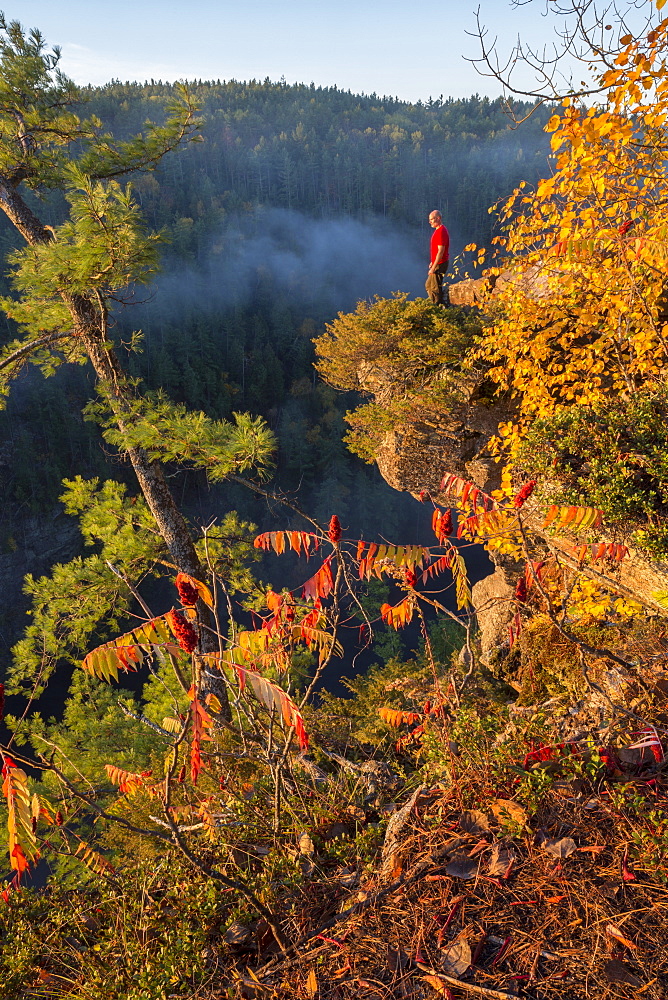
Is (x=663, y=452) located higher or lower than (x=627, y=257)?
lower

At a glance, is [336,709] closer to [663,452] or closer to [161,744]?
[161,744]

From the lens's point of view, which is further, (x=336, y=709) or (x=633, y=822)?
(x=336, y=709)

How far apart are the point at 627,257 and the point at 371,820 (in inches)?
207

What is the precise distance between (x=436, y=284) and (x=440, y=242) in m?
0.83

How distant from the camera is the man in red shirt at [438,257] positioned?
9.21 m

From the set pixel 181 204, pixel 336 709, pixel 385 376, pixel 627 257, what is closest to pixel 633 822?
pixel 627 257

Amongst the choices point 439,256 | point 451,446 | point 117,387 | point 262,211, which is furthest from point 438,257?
point 262,211

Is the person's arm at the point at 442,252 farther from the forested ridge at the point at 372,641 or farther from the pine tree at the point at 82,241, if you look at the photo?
the pine tree at the point at 82,241

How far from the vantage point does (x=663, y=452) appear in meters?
4.00

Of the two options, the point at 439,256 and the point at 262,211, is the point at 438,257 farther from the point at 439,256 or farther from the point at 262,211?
the point at 262,211

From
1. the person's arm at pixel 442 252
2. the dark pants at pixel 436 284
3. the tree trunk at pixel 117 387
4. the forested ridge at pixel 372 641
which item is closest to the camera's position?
the forested ridge at pixel 372 641

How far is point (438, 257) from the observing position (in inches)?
380

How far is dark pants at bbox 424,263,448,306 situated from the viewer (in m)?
9.91

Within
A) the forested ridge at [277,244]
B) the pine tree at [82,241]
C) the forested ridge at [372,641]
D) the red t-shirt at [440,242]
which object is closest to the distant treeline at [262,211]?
the forested ridge at [277,244]
